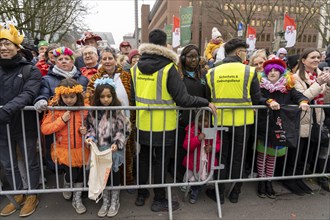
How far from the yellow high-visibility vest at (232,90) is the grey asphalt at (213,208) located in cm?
116

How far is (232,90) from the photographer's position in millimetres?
3438

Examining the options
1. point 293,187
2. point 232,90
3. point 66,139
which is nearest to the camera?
point 66,139

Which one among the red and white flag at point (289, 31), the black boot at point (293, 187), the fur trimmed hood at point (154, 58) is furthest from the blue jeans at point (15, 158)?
the red and white flag at point (289, 31)

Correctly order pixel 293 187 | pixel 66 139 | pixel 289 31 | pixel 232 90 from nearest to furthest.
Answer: pixel 66 139, pixel 232 90, pixel 293 187, pixel 289 31

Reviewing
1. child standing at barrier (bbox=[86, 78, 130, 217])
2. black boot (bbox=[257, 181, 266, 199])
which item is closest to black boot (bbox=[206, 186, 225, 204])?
black boot (bbox=[257, 181, 266, 199])

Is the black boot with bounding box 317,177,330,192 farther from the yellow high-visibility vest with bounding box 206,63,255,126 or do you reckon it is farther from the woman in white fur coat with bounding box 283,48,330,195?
the yellow high-visibility vest with bounding box 206,63,255,126

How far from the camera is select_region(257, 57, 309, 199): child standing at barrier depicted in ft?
12.1

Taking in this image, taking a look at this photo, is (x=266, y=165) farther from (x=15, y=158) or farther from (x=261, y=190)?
(x=15, y=158)

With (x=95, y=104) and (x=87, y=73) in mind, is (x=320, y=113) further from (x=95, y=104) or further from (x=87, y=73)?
(x=87, y=73)

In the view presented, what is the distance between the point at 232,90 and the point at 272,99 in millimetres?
669

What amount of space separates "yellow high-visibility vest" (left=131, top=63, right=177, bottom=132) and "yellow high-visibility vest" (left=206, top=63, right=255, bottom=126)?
64 cm

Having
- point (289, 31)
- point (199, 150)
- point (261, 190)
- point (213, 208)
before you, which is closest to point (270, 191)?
point (261, 190)

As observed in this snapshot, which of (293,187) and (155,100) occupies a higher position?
(155,100)

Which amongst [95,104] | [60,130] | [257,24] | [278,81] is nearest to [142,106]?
[95,104]
